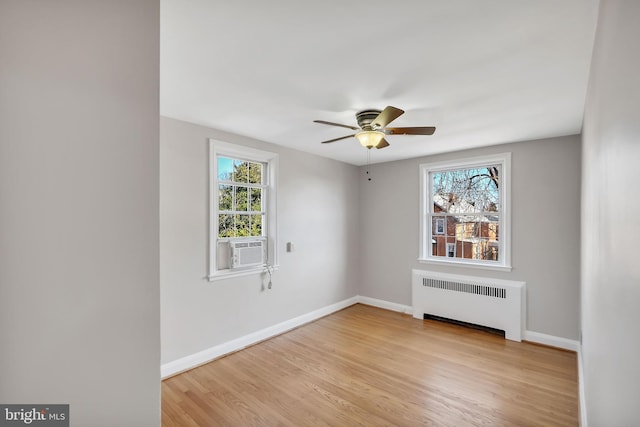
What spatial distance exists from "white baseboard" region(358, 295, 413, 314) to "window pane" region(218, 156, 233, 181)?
130 inches

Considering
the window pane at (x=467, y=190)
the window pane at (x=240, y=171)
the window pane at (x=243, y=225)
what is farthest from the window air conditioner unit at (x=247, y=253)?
the window pane at (x=467, y=190)

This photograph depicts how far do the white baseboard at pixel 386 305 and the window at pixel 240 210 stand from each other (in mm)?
2211

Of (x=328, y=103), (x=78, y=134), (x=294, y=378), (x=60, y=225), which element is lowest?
(x=294, y=378)

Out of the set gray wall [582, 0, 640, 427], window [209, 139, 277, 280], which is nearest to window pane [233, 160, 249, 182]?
window [209, 139, 277, 280]

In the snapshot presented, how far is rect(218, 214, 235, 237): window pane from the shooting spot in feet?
11.4

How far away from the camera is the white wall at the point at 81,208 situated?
2.70 feet

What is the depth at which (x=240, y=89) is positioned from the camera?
233cm

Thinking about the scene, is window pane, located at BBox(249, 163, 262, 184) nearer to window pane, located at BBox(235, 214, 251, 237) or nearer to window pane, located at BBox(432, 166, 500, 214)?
window pane, located at BBox(235, 214, 251, 237)

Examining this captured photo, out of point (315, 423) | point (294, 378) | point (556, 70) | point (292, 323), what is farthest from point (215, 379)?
point (556, 70)

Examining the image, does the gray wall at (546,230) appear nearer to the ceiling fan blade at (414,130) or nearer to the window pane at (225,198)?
the ceiling fan blade at (414,130)

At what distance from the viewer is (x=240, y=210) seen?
3.69 metres

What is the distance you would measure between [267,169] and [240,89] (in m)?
1.74

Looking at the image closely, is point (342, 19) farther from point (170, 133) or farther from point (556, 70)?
point (170, 133)

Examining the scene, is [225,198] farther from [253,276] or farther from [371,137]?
[371,137]
